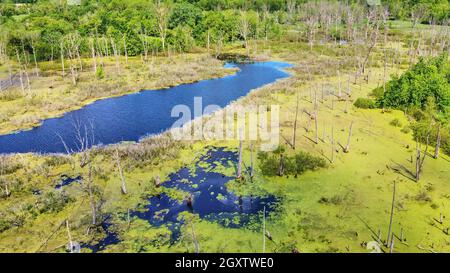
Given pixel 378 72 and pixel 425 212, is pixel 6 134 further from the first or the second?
pixel 378 72

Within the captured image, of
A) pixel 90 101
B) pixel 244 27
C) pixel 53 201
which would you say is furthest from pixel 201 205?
pixel 244 27

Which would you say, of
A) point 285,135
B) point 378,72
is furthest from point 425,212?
point 378,72

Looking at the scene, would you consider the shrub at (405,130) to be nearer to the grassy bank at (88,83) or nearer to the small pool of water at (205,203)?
the small pool of water at (205,203)

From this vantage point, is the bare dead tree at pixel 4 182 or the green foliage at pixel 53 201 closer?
the green foliage at pixel 53 201

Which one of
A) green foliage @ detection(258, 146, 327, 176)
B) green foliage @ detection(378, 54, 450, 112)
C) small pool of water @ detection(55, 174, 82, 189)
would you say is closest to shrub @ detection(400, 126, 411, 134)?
green foliage @ detection(378, 54, 450, 112)

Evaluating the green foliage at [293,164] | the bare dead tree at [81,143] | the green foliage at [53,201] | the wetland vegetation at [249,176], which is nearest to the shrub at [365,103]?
the wetland vegetation at [249,176]

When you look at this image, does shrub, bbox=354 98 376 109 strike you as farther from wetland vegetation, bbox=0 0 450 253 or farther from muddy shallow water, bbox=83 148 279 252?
muddy shallow water, bbox=83 148 279 252
